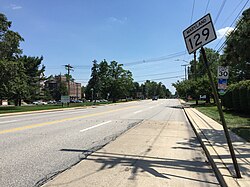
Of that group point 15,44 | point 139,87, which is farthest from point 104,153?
point 139,87

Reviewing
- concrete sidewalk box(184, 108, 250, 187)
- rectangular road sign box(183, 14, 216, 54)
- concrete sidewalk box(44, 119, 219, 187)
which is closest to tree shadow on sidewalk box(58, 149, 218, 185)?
concrete sidewalk box(44, 119, 219, 187)

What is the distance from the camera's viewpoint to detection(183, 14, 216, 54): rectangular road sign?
5.27m

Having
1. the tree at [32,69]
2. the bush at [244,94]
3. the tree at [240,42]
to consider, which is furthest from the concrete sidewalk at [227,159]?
the tree at [32,69]

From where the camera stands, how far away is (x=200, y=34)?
17.8 ft

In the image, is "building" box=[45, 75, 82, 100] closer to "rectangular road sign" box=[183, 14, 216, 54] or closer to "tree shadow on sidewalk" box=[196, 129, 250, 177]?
"tree shadow on sidewalk" box=[196, 129, 250, 177]

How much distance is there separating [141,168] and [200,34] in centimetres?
328

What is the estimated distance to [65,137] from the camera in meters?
10.1

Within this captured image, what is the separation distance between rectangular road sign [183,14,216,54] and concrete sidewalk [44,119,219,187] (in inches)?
108

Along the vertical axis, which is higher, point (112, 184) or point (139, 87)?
point (139, 87)

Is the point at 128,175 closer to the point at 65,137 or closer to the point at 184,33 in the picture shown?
the point at 184,33

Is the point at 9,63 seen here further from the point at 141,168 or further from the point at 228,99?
the point at 141,168

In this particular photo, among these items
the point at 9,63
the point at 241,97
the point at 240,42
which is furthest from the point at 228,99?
the point at 9,63

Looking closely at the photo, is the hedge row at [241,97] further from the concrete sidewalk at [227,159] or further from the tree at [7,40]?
the tree at [7,40]

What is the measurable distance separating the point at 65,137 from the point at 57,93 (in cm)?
11963
